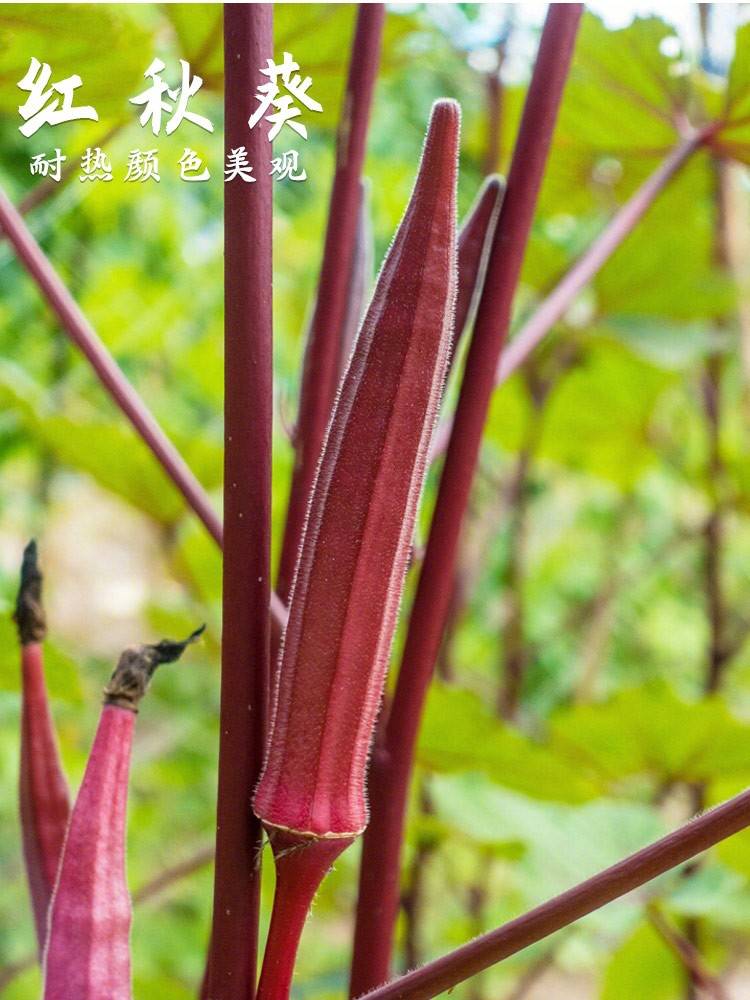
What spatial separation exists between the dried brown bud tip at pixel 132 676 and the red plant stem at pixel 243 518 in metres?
0.03

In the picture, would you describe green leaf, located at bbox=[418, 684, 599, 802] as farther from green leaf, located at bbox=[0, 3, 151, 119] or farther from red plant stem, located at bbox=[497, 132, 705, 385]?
green leaf, located at bbox=[0, 3, 151, 119]

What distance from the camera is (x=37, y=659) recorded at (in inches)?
14.0

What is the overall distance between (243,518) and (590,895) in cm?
12

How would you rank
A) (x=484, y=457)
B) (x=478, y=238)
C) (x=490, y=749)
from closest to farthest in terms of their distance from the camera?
(x=478, y=238) → (x=490, y=749) → (x=484, y=457)

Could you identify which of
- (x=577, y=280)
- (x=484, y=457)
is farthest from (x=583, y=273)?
(x=484, y=457)

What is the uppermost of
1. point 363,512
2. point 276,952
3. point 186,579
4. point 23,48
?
point 23,48

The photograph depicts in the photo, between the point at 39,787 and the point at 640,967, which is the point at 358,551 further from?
the point at 640,967

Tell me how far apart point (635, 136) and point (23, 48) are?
0.43 meters

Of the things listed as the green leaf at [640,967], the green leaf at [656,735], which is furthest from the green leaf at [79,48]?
the green leaf at [640,967]

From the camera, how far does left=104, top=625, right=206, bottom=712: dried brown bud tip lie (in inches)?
11.9

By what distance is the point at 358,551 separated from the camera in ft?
0.96

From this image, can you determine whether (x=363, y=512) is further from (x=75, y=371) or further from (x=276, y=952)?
(x=75, y=371)

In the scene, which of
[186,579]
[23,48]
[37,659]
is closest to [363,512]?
[37,659]

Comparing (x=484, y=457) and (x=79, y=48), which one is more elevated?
(x=79, y=48)
